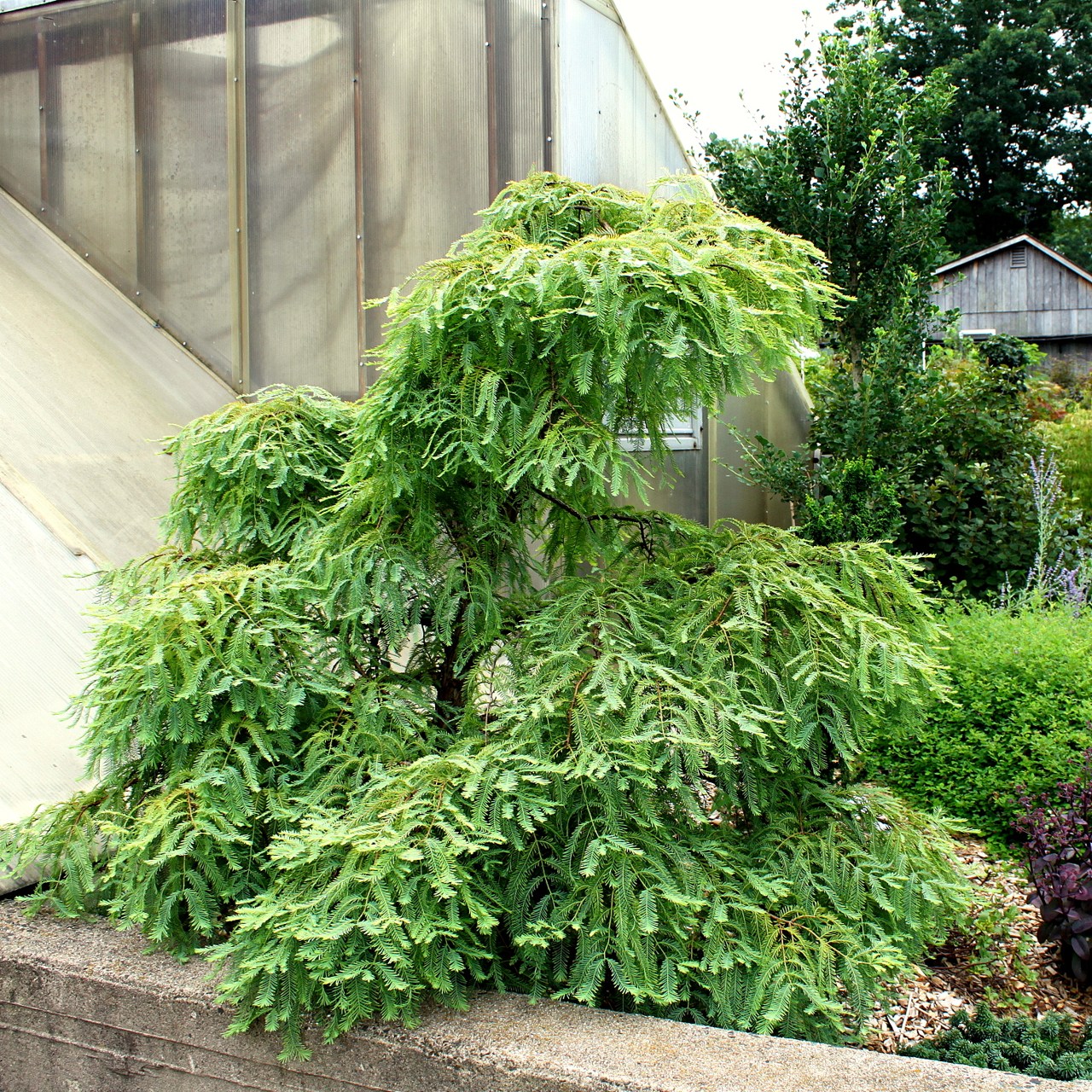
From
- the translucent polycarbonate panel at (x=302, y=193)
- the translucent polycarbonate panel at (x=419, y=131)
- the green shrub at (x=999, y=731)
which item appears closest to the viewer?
the green shrub at (x=999, y=731)

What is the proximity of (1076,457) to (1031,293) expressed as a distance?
18.4 meters

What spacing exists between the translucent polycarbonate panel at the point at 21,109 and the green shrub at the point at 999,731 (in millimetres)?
5571

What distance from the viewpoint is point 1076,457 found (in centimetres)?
818

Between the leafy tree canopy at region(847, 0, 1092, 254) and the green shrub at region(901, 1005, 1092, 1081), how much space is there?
2921 centimetres

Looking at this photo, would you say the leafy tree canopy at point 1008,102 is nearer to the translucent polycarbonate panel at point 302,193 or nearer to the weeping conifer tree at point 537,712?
the translucent polycarbonate panel at point 302,193

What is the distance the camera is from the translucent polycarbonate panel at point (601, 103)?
177 inches

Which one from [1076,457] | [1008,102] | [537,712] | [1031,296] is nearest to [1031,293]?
[1031,296]

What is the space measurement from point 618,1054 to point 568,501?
4.37 feet

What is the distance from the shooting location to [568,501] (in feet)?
9.28

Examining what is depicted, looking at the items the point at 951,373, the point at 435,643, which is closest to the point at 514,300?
the point at 435,643

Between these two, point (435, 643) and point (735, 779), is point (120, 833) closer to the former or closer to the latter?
point (435, 643)

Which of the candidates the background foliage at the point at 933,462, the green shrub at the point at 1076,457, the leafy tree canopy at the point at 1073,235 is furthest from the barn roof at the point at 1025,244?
the background foliage at the point at 933,462

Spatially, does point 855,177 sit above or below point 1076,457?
above

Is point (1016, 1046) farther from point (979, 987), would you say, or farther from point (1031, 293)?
point (1031, 293)
